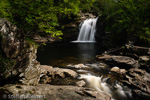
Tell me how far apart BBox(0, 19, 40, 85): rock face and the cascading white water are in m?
25.6

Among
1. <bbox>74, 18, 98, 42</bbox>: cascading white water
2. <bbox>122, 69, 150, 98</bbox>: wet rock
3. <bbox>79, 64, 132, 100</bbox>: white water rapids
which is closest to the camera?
<bbox>122, 69, 150, 98</bbox>: wet rock

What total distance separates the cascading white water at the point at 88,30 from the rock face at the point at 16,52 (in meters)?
25.6

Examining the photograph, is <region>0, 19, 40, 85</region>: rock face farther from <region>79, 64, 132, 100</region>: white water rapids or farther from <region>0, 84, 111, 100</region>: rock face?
<region>79, 64, 132, 100</region>: white water rapids

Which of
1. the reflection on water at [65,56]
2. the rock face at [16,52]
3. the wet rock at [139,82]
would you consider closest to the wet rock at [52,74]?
the rock face at [16,52]

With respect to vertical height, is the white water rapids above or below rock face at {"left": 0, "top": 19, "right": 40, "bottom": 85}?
below

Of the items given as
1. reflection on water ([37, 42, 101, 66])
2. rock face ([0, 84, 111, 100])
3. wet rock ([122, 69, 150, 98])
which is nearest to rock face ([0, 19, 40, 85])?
rock face ([0, 84, 111, 100])

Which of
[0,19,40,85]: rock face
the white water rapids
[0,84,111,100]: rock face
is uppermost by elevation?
[0,19,40,85]: rock face

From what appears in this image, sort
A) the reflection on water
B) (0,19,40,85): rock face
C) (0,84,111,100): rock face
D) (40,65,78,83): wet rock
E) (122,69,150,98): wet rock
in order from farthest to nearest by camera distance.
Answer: the reflection on water → (40,65,78,83): wet rock → (122,69,150,98): wet rock → (0,19,40,85): rock face → (0,84,111,100): rock face

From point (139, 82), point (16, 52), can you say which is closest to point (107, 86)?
point (139, 82)

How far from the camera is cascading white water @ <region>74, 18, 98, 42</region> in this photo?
30.3m

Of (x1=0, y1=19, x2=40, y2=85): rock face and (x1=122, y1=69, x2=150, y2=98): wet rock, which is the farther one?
(x1=122, y1=69, x2=150, y2=98): wet rock

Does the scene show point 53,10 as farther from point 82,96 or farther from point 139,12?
point 139,12

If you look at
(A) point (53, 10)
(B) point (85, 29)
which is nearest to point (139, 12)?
(B) point (85, 29)

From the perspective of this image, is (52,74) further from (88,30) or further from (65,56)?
(88,30)
